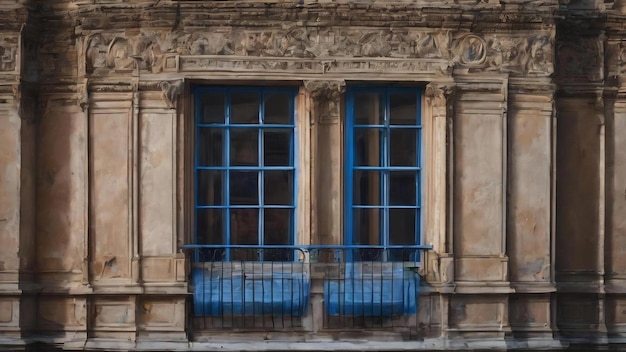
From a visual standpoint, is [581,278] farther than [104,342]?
Yes

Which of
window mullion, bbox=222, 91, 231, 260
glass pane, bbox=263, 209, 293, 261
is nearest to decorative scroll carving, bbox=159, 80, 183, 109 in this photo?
window mullion, bbox=222, 91, 231, 260

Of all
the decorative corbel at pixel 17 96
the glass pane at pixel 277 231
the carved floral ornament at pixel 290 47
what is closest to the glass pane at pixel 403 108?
the carved floral ornament at pixel 290 47

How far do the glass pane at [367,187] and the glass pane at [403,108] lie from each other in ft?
2.02

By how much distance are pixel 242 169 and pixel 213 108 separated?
724 mm

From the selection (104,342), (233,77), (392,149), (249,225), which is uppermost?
(233,77)

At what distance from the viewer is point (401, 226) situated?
11875mm

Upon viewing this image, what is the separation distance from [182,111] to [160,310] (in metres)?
2.08

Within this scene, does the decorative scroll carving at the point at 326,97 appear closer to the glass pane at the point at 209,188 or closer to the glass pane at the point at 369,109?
the glass pane at the point at 369,109

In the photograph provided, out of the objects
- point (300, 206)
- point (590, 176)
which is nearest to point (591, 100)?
point (590, 176)

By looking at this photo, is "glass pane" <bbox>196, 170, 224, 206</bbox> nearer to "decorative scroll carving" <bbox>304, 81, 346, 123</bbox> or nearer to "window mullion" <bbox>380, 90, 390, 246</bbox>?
"decorative scroll carving" <bbox>304, 81, 346, 123</bbox>

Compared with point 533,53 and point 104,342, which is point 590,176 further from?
point 104,342

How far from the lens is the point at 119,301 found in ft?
37.5

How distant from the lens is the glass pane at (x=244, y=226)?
38.5ft

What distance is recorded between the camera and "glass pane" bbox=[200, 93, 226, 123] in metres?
11.8
